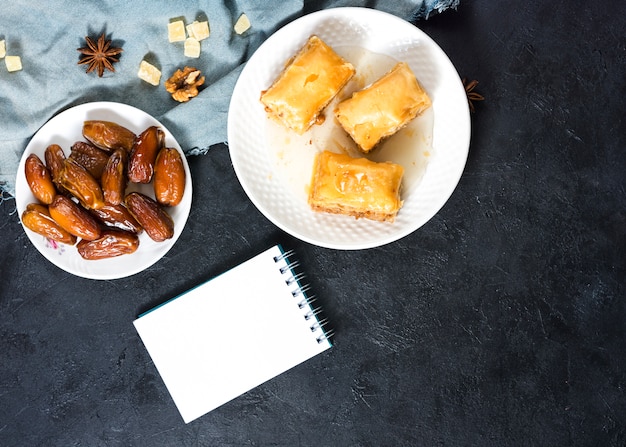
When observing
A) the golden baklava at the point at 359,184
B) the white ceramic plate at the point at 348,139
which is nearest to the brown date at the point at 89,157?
the white ceramic plate at the point at 348,139

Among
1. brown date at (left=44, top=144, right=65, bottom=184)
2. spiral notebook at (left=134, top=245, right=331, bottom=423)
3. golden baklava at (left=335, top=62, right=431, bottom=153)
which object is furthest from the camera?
spiral notebook at (left=134, top=245, right=331, bottom=423)

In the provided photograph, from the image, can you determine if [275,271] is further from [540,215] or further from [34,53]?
[34,53]

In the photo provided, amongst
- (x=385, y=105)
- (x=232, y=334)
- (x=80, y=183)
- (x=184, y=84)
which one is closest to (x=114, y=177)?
(x=80, y=183)

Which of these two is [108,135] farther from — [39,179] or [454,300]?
[454,300]

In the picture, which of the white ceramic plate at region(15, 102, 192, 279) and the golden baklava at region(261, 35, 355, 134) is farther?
the white ceramic plate at region(15, 102, 192, 279)

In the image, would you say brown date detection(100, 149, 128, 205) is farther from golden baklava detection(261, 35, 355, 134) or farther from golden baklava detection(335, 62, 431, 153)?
golden baklava detection(335, 62, 431, 153)

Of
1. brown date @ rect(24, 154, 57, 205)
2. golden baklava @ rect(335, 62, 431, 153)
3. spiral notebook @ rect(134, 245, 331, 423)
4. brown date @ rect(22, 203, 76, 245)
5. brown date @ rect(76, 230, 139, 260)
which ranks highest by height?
golden baklava @ rect(335, 62, 431, 153)

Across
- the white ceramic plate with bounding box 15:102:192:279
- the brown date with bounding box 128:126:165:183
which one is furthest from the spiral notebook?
the brown date with bounding box 128:126:165:183

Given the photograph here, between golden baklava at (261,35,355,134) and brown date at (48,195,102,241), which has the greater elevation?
golden baklava at (261,35,355,134)
